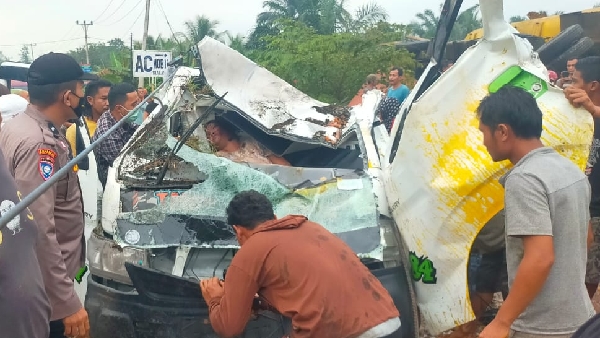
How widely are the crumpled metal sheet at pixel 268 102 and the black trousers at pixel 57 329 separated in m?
2.24

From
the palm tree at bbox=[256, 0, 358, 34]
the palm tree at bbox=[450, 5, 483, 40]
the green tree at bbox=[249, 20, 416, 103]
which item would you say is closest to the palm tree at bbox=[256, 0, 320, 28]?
the palm tree at bbox=[256, 0, 358, 34]

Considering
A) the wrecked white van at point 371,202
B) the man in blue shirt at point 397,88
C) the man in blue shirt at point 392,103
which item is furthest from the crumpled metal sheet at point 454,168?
the man in blue shirt at point 397,88

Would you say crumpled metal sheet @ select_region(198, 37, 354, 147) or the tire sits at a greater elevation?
crumpled metal sheet @ select_region(198, 37, 354, 147)

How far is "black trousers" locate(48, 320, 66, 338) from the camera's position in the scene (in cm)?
269

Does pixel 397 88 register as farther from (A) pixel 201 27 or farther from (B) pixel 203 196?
(A) pixel 201 27

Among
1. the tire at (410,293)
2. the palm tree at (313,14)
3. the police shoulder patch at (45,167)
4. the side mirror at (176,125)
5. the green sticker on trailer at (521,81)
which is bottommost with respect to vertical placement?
the tire at (410,293)

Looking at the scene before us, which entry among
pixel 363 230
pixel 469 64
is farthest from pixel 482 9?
pixel 363 230

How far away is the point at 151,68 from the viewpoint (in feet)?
39.8

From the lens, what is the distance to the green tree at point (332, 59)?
12.8m

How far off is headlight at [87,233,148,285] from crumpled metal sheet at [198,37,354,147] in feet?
5.03

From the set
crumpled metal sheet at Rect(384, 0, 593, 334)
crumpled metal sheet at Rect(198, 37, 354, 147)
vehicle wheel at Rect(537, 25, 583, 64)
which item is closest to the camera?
crumpled metal sheet at Rect(384, 0, 593, 334)

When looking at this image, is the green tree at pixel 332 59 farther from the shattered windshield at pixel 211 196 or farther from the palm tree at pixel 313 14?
the shattered windshield at pixel 211 196

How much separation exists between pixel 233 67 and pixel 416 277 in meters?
2.55

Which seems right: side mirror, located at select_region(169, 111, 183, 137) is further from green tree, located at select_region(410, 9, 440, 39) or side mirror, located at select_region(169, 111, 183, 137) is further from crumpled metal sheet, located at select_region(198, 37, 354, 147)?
green tree, located at select_region(410, 9, 440, 39)
